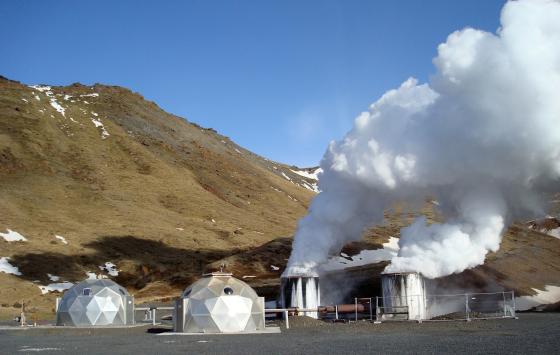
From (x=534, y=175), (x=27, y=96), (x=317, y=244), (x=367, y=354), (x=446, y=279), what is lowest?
(x=367, y=354)

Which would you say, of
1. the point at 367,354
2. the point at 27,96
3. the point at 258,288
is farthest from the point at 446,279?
the point at 27,96

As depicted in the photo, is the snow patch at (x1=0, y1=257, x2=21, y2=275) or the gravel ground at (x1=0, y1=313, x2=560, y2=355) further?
the snow patch at (x1=0, y1=257, x2=21, y2=275)

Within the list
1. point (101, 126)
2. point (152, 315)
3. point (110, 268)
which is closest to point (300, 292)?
point (152, 315)

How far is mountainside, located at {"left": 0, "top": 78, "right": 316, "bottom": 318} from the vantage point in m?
73.6

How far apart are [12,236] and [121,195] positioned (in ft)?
95.4

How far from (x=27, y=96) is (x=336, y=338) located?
129 metres

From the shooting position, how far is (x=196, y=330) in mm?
35062

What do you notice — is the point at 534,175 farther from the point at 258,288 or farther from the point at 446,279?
the point at 258,288

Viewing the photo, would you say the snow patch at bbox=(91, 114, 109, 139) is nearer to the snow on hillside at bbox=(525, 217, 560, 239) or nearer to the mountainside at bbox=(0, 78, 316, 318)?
the mountainside at bbox=(0, 78, 316, 318)

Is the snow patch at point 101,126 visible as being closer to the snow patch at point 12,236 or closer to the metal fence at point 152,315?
the snow patch at point 12,236

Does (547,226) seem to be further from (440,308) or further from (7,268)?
(7,268)

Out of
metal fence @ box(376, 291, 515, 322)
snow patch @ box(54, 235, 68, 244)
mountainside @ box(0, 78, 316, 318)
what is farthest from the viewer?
snow patch @ box(54, 235, 68, 244)

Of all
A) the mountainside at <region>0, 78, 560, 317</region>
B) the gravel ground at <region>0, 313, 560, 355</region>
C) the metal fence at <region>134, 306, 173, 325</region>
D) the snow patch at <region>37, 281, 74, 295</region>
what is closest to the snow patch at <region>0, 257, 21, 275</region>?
the mountainside at <region>0, 78, 560, 317</region>

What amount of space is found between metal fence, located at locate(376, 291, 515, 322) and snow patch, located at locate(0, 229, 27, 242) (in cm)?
5146
